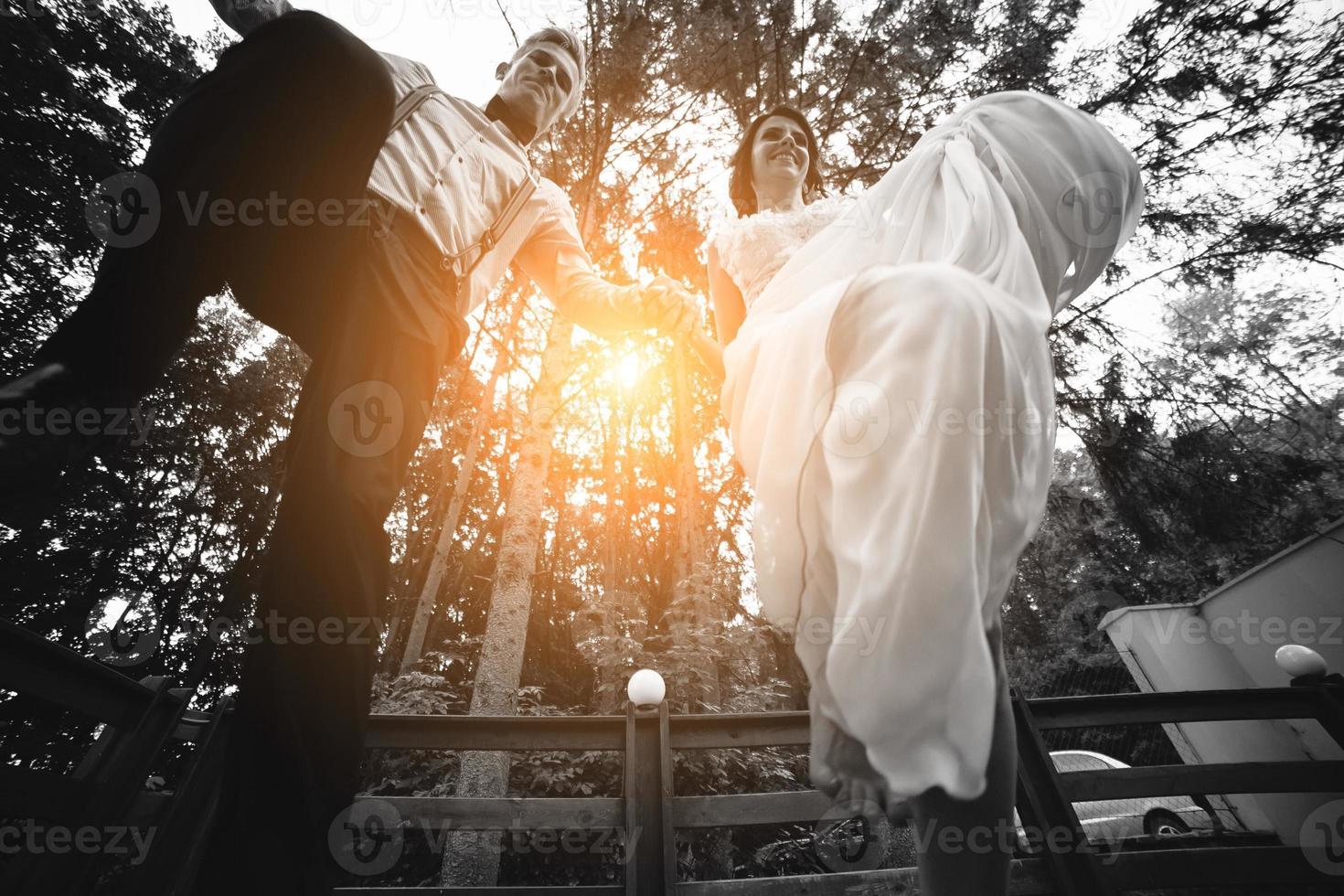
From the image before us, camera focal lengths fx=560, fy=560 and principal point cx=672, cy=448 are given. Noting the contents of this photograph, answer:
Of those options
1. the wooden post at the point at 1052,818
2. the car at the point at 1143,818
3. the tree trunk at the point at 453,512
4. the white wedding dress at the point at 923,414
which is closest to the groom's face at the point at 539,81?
the white wedding dress at the point at 923,414

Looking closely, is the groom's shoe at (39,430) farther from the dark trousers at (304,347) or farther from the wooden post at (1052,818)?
the wooden post at (1052,818)

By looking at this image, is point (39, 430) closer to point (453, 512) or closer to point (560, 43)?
point (560, 43)

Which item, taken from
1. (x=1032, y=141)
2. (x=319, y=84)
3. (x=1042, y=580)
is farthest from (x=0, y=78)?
(x=1042, y=580)

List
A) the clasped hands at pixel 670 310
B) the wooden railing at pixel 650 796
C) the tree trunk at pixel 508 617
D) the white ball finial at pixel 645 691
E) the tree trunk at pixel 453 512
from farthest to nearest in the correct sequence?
the tree trunk at pixel 453 512 < the tree trunk at pixel 508 617 < the white ball finial at pixel 645 691 < the wooden railing at pixel 650 796 < the clasped hands at pixel 670 310

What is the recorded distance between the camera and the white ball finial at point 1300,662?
3.62m

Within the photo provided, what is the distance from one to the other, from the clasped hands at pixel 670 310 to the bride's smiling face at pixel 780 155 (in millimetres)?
774

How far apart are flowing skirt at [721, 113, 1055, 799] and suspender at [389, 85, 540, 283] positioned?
2.35 ft

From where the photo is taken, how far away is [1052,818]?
2.91 m

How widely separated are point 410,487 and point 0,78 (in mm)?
7784

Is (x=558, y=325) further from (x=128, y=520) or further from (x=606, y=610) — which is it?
(x=128, y=520)

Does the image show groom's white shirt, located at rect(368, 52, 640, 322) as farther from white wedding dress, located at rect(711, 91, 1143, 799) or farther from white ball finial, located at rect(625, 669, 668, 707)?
white ball finial, located at rect(625, 669, 668, 707)

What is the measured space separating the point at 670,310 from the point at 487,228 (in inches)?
20.9

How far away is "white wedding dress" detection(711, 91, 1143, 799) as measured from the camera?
601 mm

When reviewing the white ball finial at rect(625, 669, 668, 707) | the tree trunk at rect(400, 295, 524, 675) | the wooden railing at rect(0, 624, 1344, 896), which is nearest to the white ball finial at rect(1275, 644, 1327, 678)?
the wooden railing at rect(0, 624, 1344, 896)
